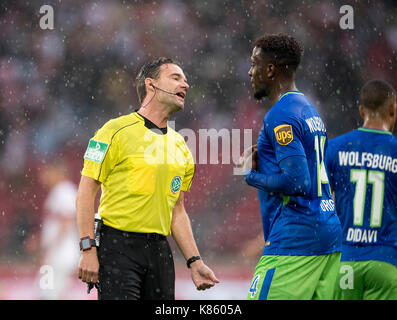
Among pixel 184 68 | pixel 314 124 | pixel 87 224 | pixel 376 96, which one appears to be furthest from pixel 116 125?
pixel 184 68

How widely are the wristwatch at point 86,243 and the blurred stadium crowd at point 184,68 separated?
19.1 feet

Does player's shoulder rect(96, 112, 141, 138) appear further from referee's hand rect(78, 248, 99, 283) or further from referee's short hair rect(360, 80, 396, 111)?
referee's short hair rect(360, 80, 396, 111)

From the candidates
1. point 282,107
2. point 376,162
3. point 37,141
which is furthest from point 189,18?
point 282,107

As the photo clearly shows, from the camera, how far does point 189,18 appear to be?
10570 mm

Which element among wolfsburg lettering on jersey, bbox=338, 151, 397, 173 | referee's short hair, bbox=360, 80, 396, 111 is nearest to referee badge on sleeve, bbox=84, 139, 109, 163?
wolfsburg lettering on jersey, bbox=338, 151, 397, 173

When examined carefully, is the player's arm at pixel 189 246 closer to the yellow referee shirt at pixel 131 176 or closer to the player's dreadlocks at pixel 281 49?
the yellow referee shirt at pixel 131 176

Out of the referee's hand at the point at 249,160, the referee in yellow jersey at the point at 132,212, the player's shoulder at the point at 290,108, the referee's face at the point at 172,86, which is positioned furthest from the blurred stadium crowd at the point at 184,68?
the player's shoulder at the point at 290,108

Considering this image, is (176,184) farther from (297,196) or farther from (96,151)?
(297,196)

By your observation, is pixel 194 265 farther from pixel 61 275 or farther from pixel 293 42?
pixel 61 275

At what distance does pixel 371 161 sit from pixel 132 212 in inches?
59.3

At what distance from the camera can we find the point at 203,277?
3.54 meters

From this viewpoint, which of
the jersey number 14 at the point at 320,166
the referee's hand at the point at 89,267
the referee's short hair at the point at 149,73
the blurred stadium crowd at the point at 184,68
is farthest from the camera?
the blurred stadium crowd at the point at 184,68

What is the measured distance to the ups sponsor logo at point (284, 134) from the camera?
2954 mm

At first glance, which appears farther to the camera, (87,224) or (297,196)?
(87,224)
